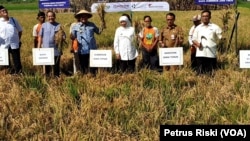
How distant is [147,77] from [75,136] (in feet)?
7.36

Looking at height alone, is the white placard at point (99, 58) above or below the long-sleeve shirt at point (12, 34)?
below

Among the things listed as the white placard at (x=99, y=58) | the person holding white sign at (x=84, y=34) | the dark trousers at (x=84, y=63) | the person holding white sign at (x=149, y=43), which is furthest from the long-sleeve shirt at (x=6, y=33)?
the person holding white sign at (x=149, y=43)

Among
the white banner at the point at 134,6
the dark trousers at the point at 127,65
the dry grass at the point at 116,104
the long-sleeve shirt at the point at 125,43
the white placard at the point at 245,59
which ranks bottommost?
the dry grass at the point at 116,104

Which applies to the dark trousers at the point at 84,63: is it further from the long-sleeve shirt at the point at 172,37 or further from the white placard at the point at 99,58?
the long-sleeve shirt at the point at 172,37

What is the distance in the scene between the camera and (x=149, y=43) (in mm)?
7078

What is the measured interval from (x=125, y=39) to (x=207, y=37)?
1.41 meters

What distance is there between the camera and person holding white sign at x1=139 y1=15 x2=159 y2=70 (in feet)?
23.1

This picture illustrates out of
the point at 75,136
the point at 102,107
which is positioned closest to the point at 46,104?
the point at 102,107

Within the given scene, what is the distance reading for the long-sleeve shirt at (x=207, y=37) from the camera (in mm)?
6664

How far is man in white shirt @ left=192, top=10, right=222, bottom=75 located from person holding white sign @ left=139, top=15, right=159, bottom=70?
2.32ft

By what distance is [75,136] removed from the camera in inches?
172

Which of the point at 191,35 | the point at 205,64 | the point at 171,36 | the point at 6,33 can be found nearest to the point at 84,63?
the point at 6,33

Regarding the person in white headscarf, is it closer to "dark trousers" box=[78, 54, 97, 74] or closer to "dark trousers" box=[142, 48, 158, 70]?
"dark trousers" box=[142, 48, 158, 70]

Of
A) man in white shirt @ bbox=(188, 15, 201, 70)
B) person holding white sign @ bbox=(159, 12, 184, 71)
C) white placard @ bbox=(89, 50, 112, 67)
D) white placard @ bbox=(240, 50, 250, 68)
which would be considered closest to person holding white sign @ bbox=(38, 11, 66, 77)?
white placard @ bbox=(89, 50, 112, 67)
